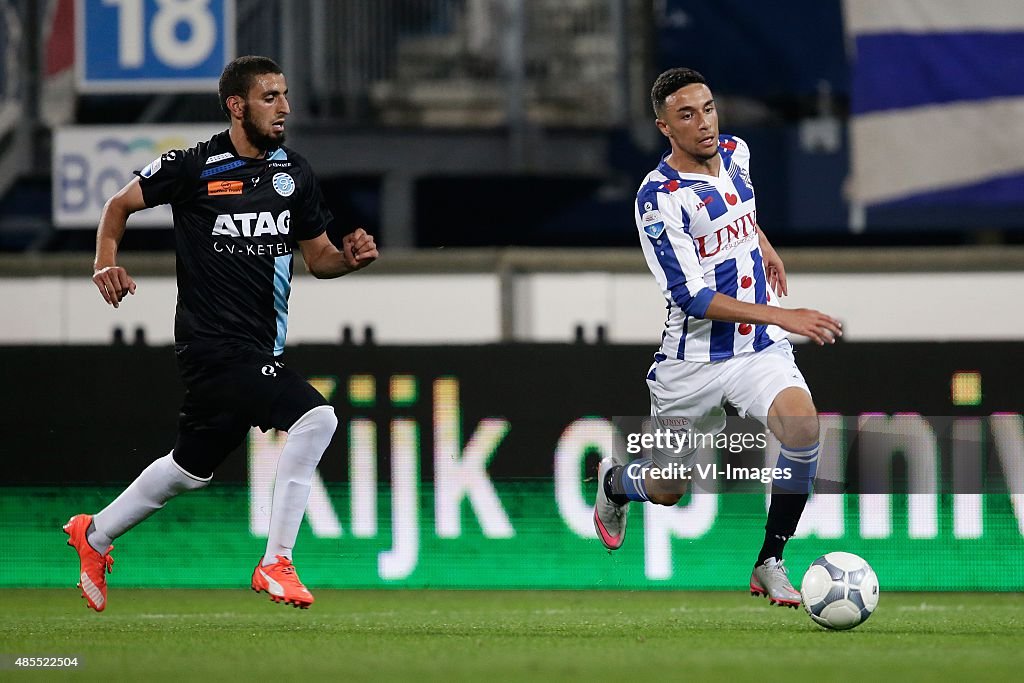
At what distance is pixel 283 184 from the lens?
295 inches

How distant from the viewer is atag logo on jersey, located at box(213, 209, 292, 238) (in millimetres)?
7410

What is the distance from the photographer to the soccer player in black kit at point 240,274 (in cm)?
736

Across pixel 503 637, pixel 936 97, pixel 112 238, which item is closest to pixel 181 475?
pixel 112 238

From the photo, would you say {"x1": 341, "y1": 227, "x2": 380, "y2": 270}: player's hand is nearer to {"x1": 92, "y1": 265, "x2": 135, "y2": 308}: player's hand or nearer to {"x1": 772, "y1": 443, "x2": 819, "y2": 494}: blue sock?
{"x1": 92, "y1": 265, "x2": 135, "y2": 308}: player's hand

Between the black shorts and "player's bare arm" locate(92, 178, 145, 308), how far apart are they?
41cm

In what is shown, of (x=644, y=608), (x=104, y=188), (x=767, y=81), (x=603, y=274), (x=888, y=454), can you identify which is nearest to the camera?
(x=644, y=608)

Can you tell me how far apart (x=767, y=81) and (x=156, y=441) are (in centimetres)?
631

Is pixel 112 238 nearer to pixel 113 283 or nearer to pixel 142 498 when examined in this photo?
pixel 113 283

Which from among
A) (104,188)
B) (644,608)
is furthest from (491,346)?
(104,188)

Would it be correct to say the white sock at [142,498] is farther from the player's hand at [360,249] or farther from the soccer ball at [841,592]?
the soccer ball at [841,592]

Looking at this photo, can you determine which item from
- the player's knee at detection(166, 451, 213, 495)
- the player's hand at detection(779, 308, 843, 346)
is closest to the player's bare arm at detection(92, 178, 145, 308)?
the player's knee at detection(166, 451, 213, 495)

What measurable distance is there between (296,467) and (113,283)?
3.13 ft

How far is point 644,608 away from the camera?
8.56 metres

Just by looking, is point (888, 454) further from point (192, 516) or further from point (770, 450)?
point (192, 516)
